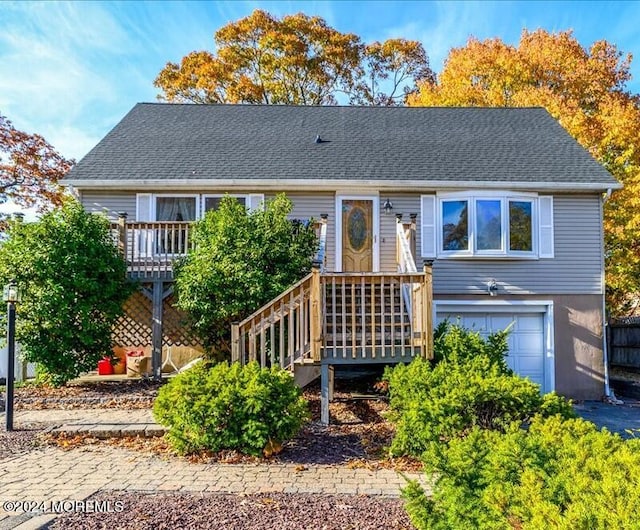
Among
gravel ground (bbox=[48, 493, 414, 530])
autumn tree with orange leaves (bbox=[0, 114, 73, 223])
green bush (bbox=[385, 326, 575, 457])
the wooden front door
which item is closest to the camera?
gravel ground (bbox=[48, 493, 414, 530])

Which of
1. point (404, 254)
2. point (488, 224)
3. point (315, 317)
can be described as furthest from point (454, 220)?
point (315, 317)

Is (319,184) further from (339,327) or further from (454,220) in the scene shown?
(339,327)

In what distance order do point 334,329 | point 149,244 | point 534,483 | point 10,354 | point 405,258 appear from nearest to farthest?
point 534,483, point 10,354, point 334,329, point 405,258, point 149,244

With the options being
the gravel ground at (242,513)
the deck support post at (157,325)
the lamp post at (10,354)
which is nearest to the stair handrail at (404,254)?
the deck support post at (157,325)

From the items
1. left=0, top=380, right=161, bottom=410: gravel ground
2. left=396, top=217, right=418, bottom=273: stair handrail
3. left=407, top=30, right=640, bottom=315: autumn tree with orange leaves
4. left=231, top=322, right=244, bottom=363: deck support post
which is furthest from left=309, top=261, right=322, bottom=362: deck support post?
left=407, top=30, right=640, bottom=315: autumn tree with orange leaves

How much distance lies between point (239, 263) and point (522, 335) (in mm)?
6677

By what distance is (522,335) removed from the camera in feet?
37.1

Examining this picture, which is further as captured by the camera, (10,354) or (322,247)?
(322,247)

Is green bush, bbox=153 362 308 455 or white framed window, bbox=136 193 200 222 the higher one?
white framed window, bbox=136 193 200 222

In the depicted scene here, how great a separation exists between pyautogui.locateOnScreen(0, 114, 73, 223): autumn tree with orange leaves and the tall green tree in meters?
10.8

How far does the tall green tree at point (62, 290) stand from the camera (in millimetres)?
8875

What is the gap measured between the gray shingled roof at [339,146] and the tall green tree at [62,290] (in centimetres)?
213

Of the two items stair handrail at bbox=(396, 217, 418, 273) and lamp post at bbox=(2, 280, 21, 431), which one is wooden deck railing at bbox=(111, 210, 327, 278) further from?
stair handrail at bbox=(396, 217, 418, 273)

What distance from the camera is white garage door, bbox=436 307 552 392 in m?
11.3
